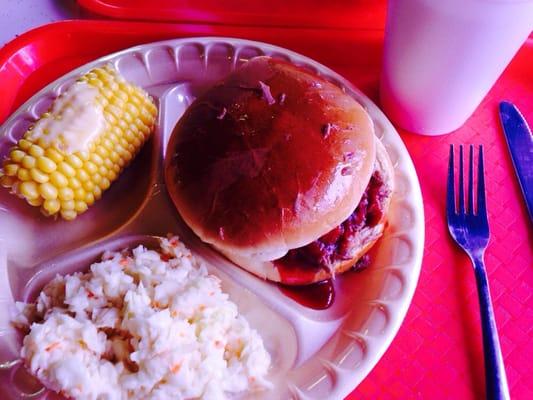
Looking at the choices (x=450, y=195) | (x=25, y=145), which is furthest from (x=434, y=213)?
(x=25, y=145)

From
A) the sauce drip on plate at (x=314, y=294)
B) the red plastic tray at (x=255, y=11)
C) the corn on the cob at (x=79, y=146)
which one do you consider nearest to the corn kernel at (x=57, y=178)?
the corn on the cob at (x=79, y=146)

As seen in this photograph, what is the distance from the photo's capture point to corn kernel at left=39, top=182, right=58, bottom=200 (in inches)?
49.0

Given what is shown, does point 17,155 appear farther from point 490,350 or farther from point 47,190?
point 490,350

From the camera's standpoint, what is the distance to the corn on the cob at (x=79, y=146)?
49.0 inches

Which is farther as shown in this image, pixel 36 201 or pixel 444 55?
pixel 444 55

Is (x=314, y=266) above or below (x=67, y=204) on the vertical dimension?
below

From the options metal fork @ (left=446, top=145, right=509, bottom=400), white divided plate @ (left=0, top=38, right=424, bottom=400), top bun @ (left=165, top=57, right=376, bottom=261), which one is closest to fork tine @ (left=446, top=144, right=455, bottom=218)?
metal fork @ (left=446, top=145, right=509, bottom=400)

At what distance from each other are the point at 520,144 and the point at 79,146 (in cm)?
136

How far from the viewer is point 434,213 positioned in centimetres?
155

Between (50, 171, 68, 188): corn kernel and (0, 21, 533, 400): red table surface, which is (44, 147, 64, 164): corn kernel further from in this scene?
(0, 21, 533, 400): red table surface

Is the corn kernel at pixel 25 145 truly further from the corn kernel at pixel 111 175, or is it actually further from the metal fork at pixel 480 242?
the metal fork at pixel 480 242

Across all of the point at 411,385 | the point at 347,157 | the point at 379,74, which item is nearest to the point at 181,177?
the point at 347,157

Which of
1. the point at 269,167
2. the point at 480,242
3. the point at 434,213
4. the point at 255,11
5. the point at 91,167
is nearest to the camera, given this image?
the point at 269,167

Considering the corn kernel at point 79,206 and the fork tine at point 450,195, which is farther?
the fork tine at point 450,195
